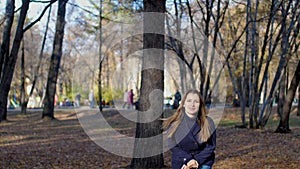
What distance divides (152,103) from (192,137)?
376 cm

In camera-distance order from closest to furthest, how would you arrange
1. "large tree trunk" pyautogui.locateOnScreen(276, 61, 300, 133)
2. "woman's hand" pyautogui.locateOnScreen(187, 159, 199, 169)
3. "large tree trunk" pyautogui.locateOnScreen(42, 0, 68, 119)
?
"woman's hand" pyautogui.locateOnScreen(187, 159, 199, 169) → "large tree trunk" pyautogui.locateOnScreen(276, 61, 300, 133) → "large tree trunk" pyautogui.locateOnScreen(42, 0, 68, 119)

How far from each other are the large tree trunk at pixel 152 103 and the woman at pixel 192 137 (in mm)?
3618

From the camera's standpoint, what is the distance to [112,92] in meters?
41.1

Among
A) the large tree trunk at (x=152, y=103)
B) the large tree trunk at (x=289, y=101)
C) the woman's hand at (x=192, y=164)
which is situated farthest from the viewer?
the large tree trunk at (x=289, y=101)

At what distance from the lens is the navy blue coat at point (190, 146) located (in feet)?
16.8

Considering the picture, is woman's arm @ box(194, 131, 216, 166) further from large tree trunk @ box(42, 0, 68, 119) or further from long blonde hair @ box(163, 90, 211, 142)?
large tree trunk @ box(42, 0, 68, 119)

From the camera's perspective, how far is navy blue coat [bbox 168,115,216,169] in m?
5.11

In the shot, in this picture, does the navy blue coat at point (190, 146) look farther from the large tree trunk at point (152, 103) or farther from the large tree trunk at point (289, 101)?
the large tree trunk at point (289, 101)

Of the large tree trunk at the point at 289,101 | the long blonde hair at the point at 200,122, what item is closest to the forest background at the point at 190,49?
the large tree trunk at the point at 289,101

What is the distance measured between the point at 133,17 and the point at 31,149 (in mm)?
9527

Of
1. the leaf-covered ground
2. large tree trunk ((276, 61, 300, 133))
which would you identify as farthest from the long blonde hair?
large tree trunk ((276, 61, 300, 133))

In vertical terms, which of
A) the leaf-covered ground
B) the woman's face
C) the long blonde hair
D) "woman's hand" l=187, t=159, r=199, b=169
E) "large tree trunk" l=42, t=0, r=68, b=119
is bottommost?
the leaf-covered ground

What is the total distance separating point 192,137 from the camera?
5.11 m

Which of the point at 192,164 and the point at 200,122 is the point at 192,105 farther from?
the point at 192,164
